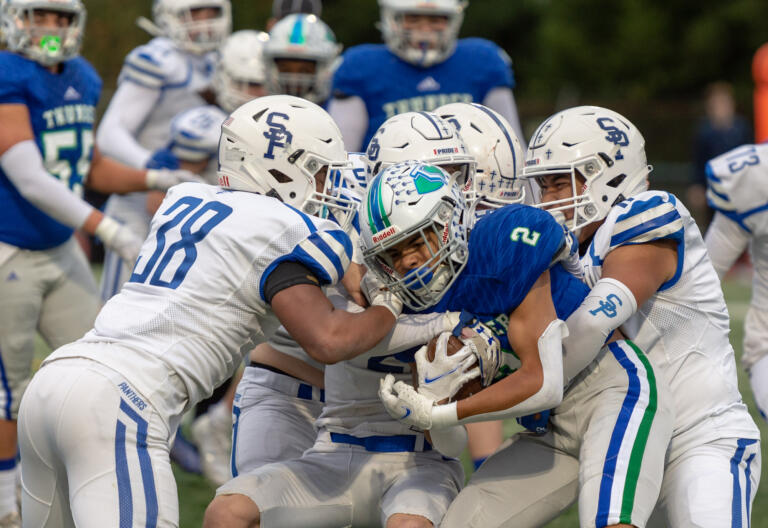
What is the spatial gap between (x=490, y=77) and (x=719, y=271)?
183 cm

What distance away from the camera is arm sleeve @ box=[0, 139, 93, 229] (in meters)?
4.95

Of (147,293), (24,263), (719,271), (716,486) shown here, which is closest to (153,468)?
(147,293)

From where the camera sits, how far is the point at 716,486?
11.0 feet

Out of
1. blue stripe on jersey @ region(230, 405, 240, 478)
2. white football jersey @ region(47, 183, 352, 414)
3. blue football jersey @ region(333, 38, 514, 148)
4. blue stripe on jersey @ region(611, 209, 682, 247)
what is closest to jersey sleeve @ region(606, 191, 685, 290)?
blue stripe on jersey @ region(611, 209, 682, 247)

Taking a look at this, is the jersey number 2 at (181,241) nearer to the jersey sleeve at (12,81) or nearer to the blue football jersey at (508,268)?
the blue football jersey at (508,268)

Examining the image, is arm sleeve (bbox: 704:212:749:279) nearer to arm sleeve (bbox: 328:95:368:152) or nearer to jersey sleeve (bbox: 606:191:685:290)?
jersey sleeve (bbox: 606:191:685:290)

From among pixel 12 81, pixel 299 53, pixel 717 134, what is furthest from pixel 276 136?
pixel 717 134

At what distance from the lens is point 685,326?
11.9ft

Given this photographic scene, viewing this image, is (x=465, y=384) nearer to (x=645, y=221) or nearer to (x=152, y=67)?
(x=645, y=221)

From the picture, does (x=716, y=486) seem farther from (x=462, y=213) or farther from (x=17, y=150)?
(x=17, y=150)

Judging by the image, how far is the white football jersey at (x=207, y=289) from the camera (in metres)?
3.24

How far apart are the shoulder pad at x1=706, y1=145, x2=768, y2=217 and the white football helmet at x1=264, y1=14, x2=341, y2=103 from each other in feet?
7.38

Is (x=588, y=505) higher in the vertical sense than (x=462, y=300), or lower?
lower

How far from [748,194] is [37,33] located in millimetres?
3087
